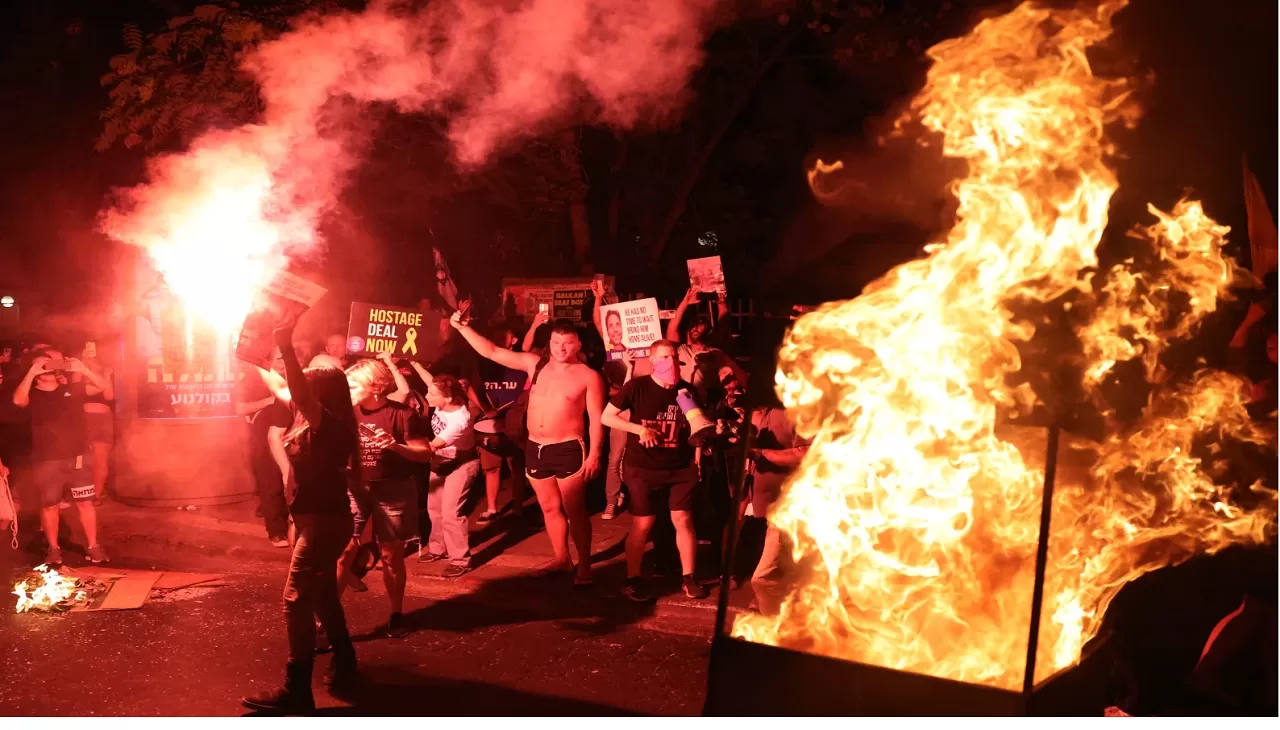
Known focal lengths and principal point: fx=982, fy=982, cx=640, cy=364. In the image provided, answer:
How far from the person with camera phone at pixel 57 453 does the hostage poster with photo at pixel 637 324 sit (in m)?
4.96

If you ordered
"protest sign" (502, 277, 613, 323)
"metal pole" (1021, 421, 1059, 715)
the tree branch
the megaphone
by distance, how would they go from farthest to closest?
the tree branch → "protest sign" (502, 277, 613, 323) → the megaphone → "metal pole" (1021, 421, 1059, 715)

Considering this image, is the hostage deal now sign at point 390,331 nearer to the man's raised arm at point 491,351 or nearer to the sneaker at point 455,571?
the man's raised arm at point 491,351

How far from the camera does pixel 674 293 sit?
1361 centimetres

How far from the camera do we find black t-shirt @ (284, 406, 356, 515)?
529 centimetres

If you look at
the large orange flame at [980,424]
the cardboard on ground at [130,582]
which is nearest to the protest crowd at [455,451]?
the cardboard on ground at [130,582]

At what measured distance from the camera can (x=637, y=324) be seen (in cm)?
966

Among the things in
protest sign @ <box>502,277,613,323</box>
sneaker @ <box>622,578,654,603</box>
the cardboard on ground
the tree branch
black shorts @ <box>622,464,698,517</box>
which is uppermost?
the tree branch

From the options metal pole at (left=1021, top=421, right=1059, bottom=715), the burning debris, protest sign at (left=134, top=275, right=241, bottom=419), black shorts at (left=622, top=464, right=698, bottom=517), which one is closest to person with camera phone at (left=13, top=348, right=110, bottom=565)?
the burning debris

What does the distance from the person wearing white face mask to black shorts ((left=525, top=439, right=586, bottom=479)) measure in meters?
0.32

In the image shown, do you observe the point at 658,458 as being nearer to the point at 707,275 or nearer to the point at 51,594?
the point at 707,275

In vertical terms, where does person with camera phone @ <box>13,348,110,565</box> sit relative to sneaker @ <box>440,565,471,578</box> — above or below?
above

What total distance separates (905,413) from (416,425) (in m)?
3.70

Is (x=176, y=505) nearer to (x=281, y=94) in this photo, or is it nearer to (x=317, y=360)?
(x=281, y=94)

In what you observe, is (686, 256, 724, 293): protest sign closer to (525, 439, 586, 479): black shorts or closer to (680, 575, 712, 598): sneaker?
(525, 439, 586, 479): black shorts
